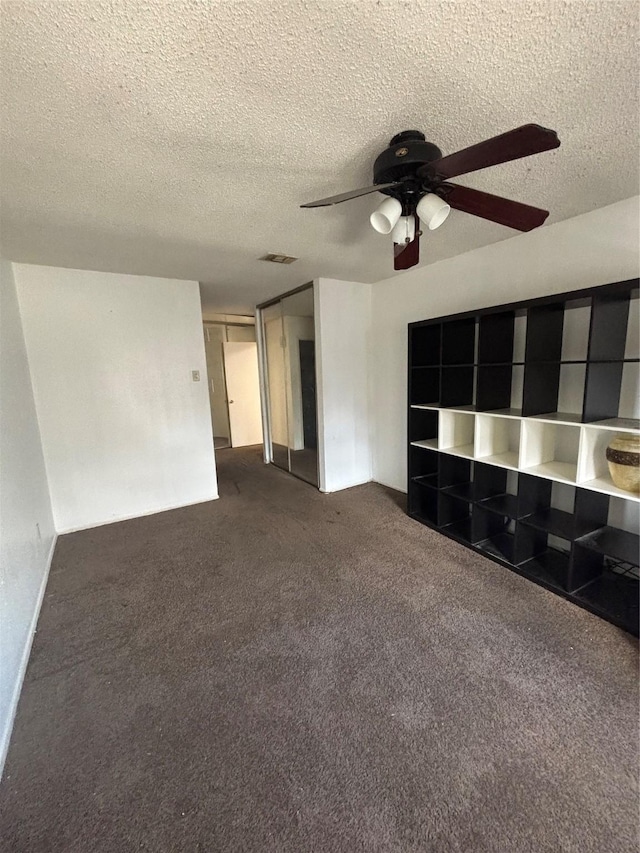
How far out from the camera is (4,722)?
54.8 inches

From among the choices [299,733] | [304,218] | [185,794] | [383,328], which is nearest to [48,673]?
[185,794]

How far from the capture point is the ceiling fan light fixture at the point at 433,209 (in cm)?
140

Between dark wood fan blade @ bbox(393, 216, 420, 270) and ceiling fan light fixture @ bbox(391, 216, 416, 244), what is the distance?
0.05 metres

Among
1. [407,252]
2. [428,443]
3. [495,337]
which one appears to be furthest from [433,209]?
[428,443]

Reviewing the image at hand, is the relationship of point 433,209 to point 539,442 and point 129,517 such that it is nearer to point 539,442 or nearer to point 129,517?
point 539,442

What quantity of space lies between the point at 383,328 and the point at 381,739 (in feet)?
11.2

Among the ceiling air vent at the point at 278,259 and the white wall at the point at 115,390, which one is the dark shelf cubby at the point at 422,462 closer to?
the ceiling air vent at the point at 278,259

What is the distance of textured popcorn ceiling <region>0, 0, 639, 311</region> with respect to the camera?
37.0 inches

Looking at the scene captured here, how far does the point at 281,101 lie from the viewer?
3.94 ft

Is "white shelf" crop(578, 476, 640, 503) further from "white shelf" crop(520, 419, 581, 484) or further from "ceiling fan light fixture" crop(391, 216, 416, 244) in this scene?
"ceiling fan light fixture" crop(391, 216, 416, 244)

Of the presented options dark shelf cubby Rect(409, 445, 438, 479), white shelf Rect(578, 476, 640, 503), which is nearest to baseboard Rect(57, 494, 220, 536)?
dark shelf cubby Rect(409, 445, 438, 479)

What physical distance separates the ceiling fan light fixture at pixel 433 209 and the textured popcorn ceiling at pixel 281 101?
0.84 feet

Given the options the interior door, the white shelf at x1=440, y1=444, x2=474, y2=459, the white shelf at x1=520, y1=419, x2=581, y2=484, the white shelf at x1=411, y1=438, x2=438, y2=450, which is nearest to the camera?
the white shelf at x1=520, y1=419, x2=581, y2=484

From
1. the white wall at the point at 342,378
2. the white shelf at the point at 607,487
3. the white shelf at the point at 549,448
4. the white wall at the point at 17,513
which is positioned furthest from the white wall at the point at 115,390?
the white shelf at the point at 607,487
